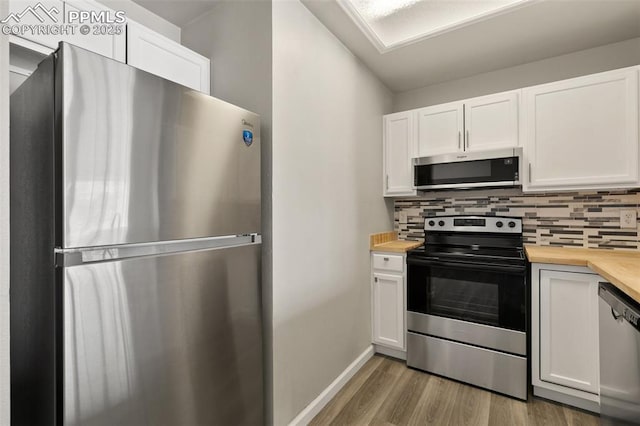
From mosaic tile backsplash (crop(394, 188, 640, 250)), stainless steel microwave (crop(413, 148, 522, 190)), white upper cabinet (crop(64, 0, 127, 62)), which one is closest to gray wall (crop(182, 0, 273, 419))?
white upper cabinet (crop(64, 0, 127, 62))

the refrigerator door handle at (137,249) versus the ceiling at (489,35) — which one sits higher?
the ceiling at (489,35)

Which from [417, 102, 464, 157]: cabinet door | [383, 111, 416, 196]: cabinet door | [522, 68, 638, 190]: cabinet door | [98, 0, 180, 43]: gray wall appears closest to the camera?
[98, 0, 180, 43]: gray wall

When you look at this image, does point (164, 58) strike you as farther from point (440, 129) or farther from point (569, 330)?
point (569, 330)

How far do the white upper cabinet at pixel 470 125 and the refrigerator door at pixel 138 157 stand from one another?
1872 mm

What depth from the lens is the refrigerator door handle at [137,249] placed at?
839 mm

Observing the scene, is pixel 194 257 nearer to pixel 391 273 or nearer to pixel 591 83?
pixel 391 273

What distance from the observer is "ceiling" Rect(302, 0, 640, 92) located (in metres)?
1.86

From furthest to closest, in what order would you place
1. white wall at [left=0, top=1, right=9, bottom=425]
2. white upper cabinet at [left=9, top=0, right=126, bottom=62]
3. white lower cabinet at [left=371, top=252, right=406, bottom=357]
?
white lower cabinet at [left=371, top=252, right=406, bottom=357], white upper cabinet at [left=9, top=0, right=126, bottom=62], white wall at [left=0, top=1, right=9, bottom=425]

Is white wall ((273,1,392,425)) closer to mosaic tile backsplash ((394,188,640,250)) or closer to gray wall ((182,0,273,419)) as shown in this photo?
gray wall ((182,0,273,419))

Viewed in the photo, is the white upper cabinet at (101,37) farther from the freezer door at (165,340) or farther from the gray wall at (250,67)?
the freezer door at (165,340)

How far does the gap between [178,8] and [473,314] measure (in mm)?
2753

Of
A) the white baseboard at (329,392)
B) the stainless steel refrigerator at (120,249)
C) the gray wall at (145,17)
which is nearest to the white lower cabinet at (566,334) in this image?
the white baseboard at (329,392)

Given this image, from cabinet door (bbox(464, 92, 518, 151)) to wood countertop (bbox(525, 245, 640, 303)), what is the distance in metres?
0.88

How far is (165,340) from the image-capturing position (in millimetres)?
1043
